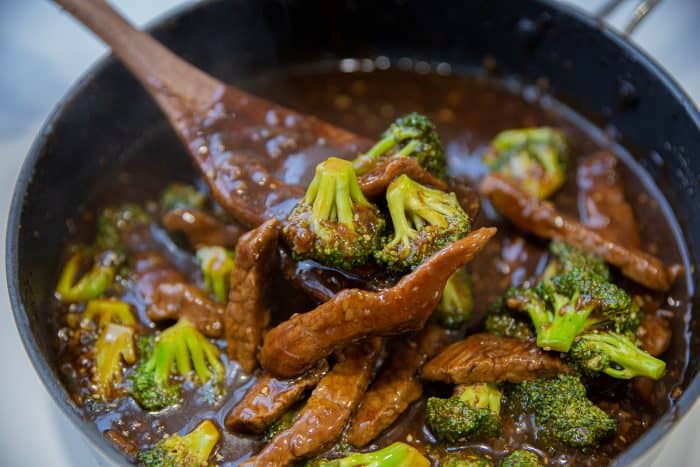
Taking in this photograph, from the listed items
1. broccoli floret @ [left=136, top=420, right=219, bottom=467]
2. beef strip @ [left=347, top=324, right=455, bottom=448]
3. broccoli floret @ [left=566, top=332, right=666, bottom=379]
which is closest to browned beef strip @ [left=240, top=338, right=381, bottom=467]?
beef strip @ [left=347, top=324, right=455, bottom=448]

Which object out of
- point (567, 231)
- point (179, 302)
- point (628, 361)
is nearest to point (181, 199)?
point (179, 302)

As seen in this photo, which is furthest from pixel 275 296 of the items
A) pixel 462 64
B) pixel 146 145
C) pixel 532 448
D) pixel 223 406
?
pixel 462 64

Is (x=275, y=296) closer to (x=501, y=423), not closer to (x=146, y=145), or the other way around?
(x=501, y=423)

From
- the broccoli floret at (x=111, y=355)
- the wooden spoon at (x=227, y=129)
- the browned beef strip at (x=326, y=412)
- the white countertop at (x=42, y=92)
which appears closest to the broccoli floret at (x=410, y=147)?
the wooden spoon at (x=227, y=129)

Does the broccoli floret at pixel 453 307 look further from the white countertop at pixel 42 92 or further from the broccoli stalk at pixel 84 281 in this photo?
the broccoli stalk at pixel 84 281

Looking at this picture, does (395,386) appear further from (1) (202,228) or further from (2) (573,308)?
(1) (202,228)

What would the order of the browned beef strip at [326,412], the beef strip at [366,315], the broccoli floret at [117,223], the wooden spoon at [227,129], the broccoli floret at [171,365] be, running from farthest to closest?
the broccoli floret at [117,223] < the wooden spoon at [227,129] < the broccoli floret at [171,365] < the browned beef strip at [326,412] < the beef strip at [366,315]
